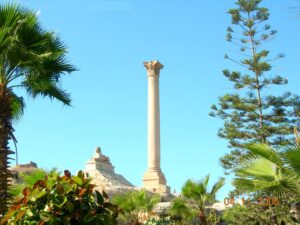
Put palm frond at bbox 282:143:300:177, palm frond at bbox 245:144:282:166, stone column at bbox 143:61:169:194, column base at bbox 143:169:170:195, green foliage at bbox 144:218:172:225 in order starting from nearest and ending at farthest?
palm frond at bbox 282:143:300:177, palm frond at bbox 245:144:282:166, green foliage at bbox 144:218:172:225, column base at bbox 143:169:170:195, stone column at bbox 143:61:169:194

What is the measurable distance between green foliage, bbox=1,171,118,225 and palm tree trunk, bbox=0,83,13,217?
4983 millimetres

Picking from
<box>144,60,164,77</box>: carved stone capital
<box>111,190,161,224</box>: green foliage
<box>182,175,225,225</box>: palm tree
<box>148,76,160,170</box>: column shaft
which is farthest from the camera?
<box>144,60,164,77</box>: carved stone capital

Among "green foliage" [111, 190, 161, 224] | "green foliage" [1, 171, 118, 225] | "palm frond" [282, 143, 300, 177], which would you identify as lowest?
"green foliage" [1, 171, 118, 225]

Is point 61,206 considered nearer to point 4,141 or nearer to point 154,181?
point 4,141

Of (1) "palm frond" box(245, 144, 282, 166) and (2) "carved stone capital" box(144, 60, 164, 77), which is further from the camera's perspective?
(2) "carved stone capital" box(144, 60, 164, 77)

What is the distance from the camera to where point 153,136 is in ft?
101

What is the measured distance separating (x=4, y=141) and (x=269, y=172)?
15.7 ft

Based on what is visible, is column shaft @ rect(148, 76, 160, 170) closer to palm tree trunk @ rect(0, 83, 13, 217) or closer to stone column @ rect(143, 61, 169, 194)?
stone column @ rect(143, 61, 169, 194)

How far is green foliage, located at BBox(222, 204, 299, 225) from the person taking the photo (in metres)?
18.9

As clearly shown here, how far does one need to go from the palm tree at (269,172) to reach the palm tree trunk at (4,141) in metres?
4.00

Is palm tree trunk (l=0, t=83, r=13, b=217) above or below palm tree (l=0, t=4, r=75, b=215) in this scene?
below

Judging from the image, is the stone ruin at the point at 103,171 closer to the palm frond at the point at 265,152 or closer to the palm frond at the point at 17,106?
Result: the palm frond at the point at 17,106

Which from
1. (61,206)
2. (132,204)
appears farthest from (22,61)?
(132,204)

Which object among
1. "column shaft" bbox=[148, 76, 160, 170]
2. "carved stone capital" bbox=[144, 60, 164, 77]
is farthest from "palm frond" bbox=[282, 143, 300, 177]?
"carved stone capital" bbox=[144, 60, 164, 77]
